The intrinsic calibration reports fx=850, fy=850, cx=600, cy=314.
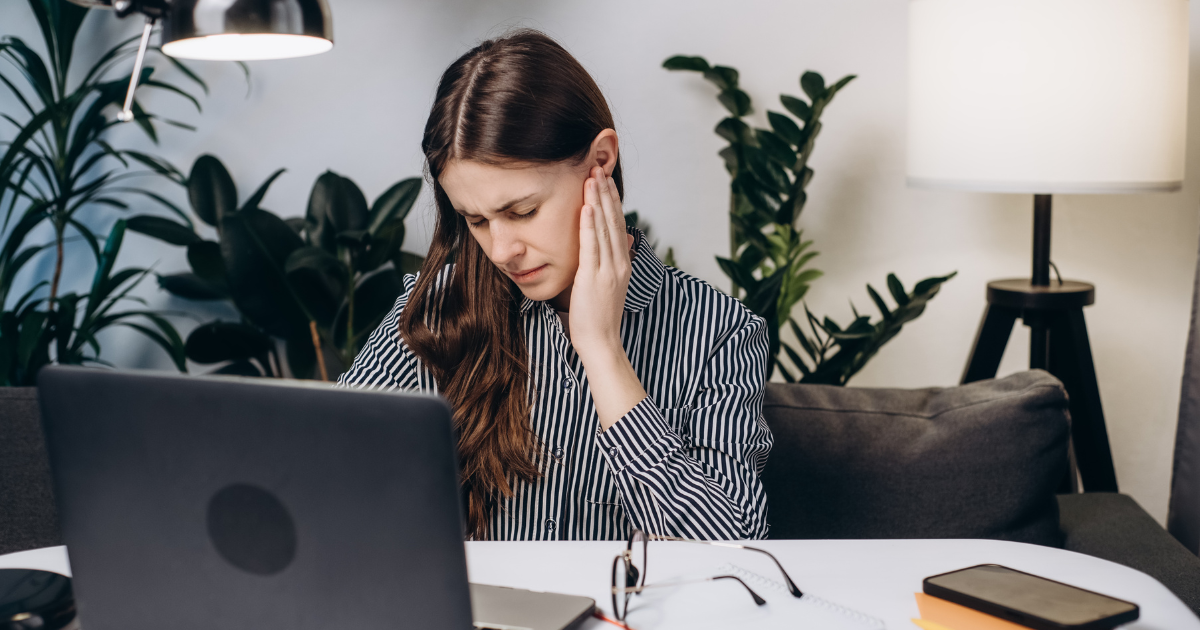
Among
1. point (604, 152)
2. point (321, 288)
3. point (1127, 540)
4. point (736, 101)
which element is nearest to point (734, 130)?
point (736, 101)

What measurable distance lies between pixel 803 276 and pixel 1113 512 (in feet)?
2.60

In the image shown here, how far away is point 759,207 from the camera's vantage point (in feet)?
6.27

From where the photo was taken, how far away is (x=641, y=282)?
1193 mm

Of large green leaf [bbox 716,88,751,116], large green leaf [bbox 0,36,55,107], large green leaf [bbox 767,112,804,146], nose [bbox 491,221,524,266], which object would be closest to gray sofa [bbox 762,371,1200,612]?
nose [bbox 491,221,524,266]

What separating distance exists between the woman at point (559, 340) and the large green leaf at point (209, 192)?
104 centimetres

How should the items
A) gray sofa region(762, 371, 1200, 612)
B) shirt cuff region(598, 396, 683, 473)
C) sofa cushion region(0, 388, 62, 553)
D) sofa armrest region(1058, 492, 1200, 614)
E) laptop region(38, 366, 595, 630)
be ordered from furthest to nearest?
sofa cushion region(0, 388, 62, 553), gray sofa region(762, 371, 1200, 612), sofa armrest region(1058, 492, 1200, 614), shirt cuff region(598, 396, 683, 473), laptop region(38, 366, 595, 630)

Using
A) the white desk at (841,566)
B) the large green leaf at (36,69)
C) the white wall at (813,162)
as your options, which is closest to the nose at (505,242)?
the white desk at (841,566)

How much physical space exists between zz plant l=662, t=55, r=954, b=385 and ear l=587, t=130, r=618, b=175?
2.49 ft

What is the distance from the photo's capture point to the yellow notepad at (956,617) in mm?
655

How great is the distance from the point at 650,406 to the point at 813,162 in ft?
4.39

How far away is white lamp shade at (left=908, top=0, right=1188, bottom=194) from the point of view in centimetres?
146

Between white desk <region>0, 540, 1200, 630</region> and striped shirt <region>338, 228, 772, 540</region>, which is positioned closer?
white desk <region>0, 540, 1200, 630</region>

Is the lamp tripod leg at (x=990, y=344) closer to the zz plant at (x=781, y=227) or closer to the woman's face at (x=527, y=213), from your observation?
the zz plant at (x=781, y=227)

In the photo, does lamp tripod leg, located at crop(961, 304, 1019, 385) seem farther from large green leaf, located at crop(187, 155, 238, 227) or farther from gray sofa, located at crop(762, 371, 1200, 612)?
large green leaf, located at crop(187, 155, 238, 227)
